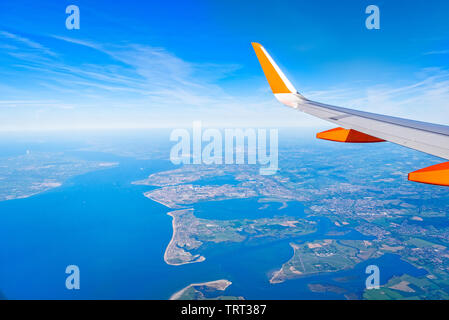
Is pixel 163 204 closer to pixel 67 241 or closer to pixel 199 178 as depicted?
pixel 67 241

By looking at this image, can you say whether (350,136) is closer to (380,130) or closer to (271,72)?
(380,130)

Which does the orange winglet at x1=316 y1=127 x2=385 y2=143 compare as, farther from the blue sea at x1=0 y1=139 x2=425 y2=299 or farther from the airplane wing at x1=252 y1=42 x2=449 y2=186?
the blue sea at x1=0 y1=139 x2=425 y2=299

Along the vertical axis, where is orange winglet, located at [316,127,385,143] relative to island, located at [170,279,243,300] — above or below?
above

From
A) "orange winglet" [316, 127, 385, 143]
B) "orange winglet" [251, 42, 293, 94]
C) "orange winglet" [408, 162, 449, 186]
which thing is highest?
"orange winglet" [251, 42, 293, 94]

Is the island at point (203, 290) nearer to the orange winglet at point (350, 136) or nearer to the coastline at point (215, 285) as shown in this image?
the coastline at point (215, 285)

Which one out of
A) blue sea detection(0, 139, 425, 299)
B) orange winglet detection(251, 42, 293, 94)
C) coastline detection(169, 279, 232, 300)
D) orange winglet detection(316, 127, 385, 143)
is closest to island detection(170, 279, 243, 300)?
coastline detection(169, 279, 232, 300)
